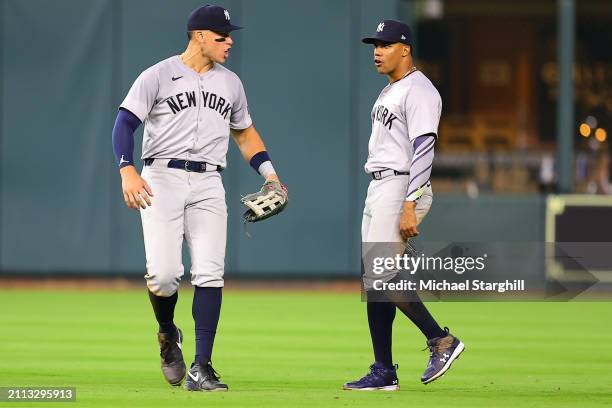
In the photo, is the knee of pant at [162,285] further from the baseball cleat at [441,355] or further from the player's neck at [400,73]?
the player's neck at [400,73]

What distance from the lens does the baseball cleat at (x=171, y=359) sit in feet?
27.3

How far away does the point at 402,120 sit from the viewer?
8039 mm

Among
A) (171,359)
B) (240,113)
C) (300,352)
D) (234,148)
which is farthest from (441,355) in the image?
(234,148)

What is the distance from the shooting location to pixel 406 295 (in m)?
7.95

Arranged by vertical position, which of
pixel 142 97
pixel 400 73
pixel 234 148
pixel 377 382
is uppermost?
pixel 400 73

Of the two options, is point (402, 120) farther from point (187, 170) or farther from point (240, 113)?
point (187, 170)

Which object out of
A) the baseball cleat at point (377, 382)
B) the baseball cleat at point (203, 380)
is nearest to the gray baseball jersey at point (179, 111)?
the baseball cleat at point (203, 380)

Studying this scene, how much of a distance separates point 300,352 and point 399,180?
2.62 meters

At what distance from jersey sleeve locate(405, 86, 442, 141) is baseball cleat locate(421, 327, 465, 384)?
114 centimetres

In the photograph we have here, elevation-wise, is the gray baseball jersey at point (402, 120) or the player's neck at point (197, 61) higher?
the player's neck at point (197, 61)

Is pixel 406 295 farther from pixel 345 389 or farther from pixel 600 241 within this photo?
pixel 600 241

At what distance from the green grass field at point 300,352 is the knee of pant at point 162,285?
21.4 inches

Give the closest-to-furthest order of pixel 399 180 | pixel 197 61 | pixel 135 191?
pixel 135 191 < pixel 399 180 < pixel 197 61

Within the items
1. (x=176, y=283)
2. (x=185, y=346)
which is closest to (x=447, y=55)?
(x=185, y=346)
